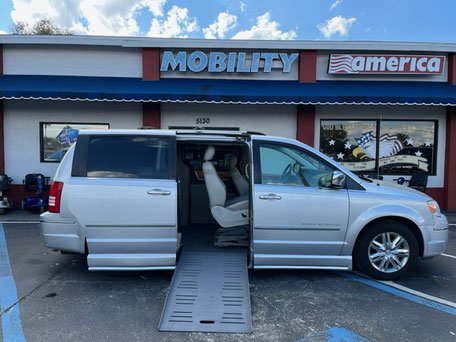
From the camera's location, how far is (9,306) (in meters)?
3.58

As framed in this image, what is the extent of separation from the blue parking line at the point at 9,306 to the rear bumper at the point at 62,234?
0.68m

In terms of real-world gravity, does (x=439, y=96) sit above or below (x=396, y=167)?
above

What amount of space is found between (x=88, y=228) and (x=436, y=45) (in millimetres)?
10135

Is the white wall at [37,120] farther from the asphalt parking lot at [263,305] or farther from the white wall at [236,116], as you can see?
the asphalt parking lot at [263,305]

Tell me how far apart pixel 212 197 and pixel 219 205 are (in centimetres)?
16

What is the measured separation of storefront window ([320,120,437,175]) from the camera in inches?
380

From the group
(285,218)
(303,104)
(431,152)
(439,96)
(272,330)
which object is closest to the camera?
(272,330)

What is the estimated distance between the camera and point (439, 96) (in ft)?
27.6

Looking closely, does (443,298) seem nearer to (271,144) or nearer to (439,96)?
(271,144)

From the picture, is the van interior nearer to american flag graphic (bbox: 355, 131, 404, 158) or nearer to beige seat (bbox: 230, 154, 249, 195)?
beige seat (bbox: 230, 154, 249, 195)

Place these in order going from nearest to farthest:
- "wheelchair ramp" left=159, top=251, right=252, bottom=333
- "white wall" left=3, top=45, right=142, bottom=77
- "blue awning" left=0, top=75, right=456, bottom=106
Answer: "wheelchair ramp" left=159, top=251, right=252, bottom=333 → "blue awning" left=0, top=75, right=456, bottom=106 → "white wall" left=3, top=45, right=142, bottom=77

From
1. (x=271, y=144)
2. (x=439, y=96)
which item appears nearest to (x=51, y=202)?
(x=271, y=144)

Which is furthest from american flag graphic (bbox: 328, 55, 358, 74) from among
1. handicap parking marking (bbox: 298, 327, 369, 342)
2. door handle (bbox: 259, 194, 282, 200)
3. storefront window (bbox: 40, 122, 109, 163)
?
handicap parking marking (bbox: 298, 327, 369, 342)

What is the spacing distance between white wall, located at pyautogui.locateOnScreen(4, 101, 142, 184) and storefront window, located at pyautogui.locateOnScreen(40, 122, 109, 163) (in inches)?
5.7
